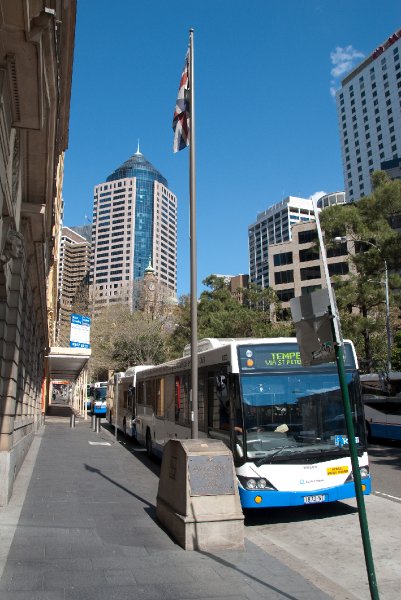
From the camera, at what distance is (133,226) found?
590 ft

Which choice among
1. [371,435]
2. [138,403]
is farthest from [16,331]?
[371,435]

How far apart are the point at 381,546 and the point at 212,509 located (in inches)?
98.6

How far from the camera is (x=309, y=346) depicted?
482cm

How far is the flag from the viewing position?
11453mm

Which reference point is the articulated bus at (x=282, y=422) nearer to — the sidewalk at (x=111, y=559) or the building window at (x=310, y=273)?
the sidewalk at (x=111, y=559)

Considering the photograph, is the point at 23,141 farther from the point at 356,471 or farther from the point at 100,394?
the point at 100,394

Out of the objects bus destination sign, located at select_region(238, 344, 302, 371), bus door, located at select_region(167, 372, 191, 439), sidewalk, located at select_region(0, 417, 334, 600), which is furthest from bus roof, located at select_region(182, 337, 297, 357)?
sidewalk, located at select_region(0, 417, 334, 600)

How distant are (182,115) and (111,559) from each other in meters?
9.29

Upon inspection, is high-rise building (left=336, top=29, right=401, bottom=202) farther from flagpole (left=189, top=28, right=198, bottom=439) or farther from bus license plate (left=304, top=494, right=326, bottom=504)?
bus license plate (left=304, top=494, right=326, bottom=504)

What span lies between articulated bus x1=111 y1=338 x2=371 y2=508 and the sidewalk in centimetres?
152

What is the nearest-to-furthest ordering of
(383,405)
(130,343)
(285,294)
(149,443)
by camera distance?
(149,443)
(383,405)
(130,343)
(285,294)

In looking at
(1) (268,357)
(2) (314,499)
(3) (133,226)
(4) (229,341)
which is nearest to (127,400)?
(4) (229,341)

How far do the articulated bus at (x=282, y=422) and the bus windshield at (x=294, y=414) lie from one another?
0.02 metres

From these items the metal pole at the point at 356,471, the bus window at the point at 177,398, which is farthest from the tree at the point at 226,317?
the metal pole at the point at 356,471
